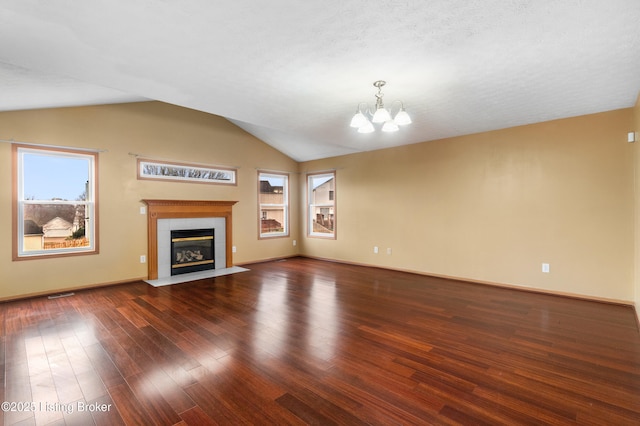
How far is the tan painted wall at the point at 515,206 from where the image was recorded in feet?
12.3

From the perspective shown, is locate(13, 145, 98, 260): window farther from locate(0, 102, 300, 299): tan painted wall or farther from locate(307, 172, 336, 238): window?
locate(307, 172, 336, 238): window

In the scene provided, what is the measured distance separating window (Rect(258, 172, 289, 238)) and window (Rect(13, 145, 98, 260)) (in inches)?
124

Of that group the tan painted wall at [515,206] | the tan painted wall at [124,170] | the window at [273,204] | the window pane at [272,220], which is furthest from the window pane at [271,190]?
the tan painted wall at [515,206]

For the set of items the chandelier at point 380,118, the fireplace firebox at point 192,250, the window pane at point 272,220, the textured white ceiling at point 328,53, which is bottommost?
the fireplace firebox at point 192,250

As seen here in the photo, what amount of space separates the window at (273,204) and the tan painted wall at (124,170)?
294 millimetres

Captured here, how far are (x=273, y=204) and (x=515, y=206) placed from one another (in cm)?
489

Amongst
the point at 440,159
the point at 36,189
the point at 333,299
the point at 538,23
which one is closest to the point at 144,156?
the point at 36,189

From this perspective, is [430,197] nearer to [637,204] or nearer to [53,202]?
[637,204]

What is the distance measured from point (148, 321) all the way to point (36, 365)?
970 mm

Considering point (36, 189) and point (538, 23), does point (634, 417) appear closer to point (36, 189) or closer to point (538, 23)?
point (538, 23)

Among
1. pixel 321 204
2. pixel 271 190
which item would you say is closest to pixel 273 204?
pixel 271 190

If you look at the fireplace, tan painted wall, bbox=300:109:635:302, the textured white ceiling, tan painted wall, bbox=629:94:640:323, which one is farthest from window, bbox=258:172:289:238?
tan painted wall, bbox=629:94:640:323

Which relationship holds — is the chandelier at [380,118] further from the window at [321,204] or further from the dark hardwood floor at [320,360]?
the window at [321,204]

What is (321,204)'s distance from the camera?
7316 millimetres
